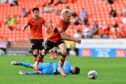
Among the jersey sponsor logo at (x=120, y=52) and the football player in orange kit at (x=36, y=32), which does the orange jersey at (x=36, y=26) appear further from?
the jersey sponsor logo at (x=120, y=52)

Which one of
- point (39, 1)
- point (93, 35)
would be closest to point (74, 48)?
point (93, 35)

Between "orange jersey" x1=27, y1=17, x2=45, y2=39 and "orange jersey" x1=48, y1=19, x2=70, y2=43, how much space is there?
3.07 meters

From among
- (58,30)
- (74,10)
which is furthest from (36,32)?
(74,10)

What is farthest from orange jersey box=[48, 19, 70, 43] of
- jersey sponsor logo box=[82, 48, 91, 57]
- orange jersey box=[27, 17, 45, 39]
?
jersey sponsor logo box=[82, 48, 91, 57]

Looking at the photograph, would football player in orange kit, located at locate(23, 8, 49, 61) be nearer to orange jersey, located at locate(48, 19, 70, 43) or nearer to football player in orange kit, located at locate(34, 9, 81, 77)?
football player in orange kit, located at locate(34, 9, 81, 77)

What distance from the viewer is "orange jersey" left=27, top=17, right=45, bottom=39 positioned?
19188 mm

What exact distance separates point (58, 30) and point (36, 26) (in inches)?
152

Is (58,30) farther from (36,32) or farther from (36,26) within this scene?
(36,32)

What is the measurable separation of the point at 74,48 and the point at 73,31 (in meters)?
3.45

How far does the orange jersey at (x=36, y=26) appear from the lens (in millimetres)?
19188

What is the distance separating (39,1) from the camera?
40.7 meters

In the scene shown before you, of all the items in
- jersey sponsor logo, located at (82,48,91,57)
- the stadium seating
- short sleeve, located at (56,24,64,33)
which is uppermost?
short sleeve, located at (56,24,64,33)

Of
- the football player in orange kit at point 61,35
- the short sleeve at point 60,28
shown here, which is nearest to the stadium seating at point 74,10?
the football player in orange kit at point 61,35

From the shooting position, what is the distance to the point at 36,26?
1941cm
